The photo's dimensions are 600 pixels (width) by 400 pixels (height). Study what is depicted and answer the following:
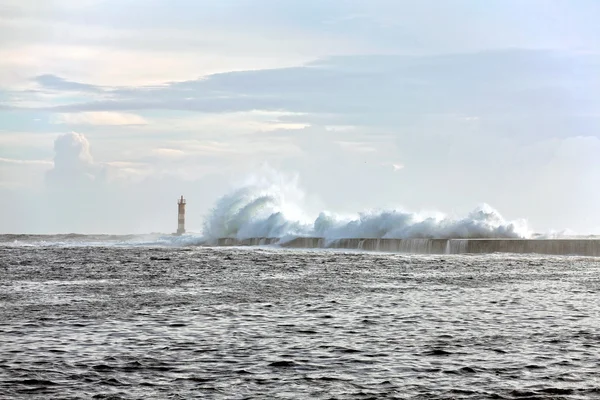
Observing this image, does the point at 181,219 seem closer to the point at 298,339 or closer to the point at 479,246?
the point at 479,246

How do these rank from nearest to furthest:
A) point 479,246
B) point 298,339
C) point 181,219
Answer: point 298,339 < point 479,246 < point 181,219

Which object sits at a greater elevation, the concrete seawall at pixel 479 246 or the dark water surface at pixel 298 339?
the concrete seawall at pixel 479 246

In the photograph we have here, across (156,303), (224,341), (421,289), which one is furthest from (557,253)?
(224,341)

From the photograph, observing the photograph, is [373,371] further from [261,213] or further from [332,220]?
[261,213]

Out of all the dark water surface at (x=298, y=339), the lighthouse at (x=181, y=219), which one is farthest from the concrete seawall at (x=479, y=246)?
the lighthouse at (x=181, y=219)

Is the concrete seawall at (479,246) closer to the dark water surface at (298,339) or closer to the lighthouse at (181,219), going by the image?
the dark water surface at (298,339)

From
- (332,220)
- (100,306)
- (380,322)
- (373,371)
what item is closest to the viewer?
(373,371)

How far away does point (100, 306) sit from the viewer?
Result: 44.4 feet

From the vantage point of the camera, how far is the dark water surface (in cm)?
734

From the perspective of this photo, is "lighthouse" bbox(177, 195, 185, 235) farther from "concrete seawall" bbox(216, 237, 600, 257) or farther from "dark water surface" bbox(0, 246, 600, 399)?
"dark water surface" bbox(0, 246, 600, 399)

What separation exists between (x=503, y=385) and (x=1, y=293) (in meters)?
11.2

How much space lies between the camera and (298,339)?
10000 mm

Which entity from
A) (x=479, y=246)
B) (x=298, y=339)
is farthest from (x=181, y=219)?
(x=298, y=339)

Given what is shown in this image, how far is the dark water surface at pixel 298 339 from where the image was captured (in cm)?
734
